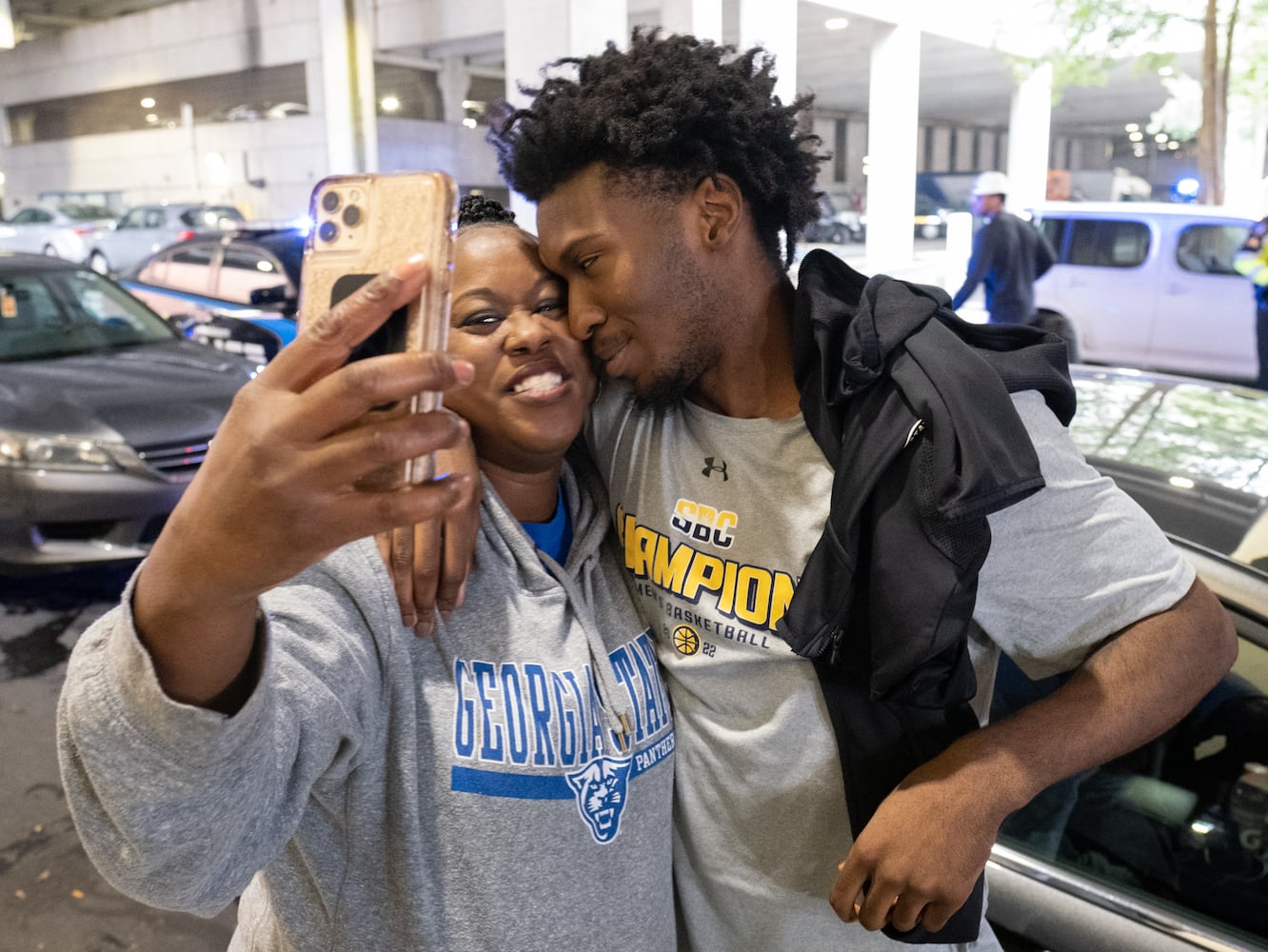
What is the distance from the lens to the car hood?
4.86 m

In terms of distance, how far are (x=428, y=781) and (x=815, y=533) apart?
0.60m

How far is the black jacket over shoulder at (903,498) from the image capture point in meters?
1.20

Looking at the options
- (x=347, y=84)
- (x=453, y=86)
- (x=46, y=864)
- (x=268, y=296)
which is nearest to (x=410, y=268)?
(x=46, y=864)

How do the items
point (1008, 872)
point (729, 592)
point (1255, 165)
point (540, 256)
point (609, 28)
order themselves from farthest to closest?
point (1255, 165), point (609, 28), point (1008, 872), point (540, 256), point (729, 592)

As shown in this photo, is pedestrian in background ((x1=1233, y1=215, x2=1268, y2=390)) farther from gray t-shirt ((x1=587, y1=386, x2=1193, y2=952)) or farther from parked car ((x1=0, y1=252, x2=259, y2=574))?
gray t-shirt ((x1=587, y1=386, x2=1193, y2=952))

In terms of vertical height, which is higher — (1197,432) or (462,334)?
(462,334)

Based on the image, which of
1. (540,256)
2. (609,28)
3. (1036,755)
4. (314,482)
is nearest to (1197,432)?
(1036,755)

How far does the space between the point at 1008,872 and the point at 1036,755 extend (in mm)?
814

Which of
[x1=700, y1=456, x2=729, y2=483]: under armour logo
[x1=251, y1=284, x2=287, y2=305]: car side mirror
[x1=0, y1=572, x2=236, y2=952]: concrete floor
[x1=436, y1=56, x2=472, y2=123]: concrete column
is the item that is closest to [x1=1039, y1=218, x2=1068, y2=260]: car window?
[x1=251, y1=284, x2=287, y2=305]: car side mirror

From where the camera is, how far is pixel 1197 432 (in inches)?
110

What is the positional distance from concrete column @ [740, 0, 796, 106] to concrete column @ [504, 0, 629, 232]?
2.51m

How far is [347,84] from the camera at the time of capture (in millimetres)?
14742

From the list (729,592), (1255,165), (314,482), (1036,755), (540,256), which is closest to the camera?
(314,482)

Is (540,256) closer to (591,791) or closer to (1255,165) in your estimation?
(591,791)
